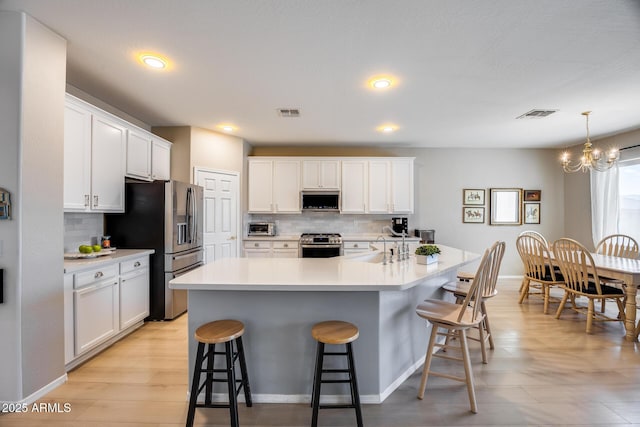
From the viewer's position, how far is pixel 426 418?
71.4 inches

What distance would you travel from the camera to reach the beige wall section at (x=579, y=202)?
16.5 feet

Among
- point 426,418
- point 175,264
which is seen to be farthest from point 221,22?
point 426,418

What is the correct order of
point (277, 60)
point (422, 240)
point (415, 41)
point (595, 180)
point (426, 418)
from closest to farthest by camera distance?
point (426, 418), point (415, 41), point (277, 60), point (595, 180), point (422, 240)

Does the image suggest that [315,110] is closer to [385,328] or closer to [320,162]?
[320,162]

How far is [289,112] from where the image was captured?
3686 millimetres

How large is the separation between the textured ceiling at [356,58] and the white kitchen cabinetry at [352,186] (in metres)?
1.25

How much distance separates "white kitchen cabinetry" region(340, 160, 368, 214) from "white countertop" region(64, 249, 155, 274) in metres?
3.13

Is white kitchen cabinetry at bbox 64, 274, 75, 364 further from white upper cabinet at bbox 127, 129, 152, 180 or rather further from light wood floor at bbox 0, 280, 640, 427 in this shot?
white upper cabinet at bbox 127, 129, 152, 180

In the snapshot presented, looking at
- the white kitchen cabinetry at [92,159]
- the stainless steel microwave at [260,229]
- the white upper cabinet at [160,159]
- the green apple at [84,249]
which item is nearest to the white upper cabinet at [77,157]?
the white kitchen cabinetry at [92,159]

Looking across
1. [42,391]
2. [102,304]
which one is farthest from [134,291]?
[42,391]

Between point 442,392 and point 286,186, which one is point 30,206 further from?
point 286,186

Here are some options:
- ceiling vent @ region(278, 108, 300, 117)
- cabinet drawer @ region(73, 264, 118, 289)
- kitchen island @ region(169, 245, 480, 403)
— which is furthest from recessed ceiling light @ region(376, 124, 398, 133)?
cabinet drawer @ region(73, 264, 118, 289)

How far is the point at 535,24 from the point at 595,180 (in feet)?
14.3

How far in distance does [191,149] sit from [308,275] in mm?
3233
